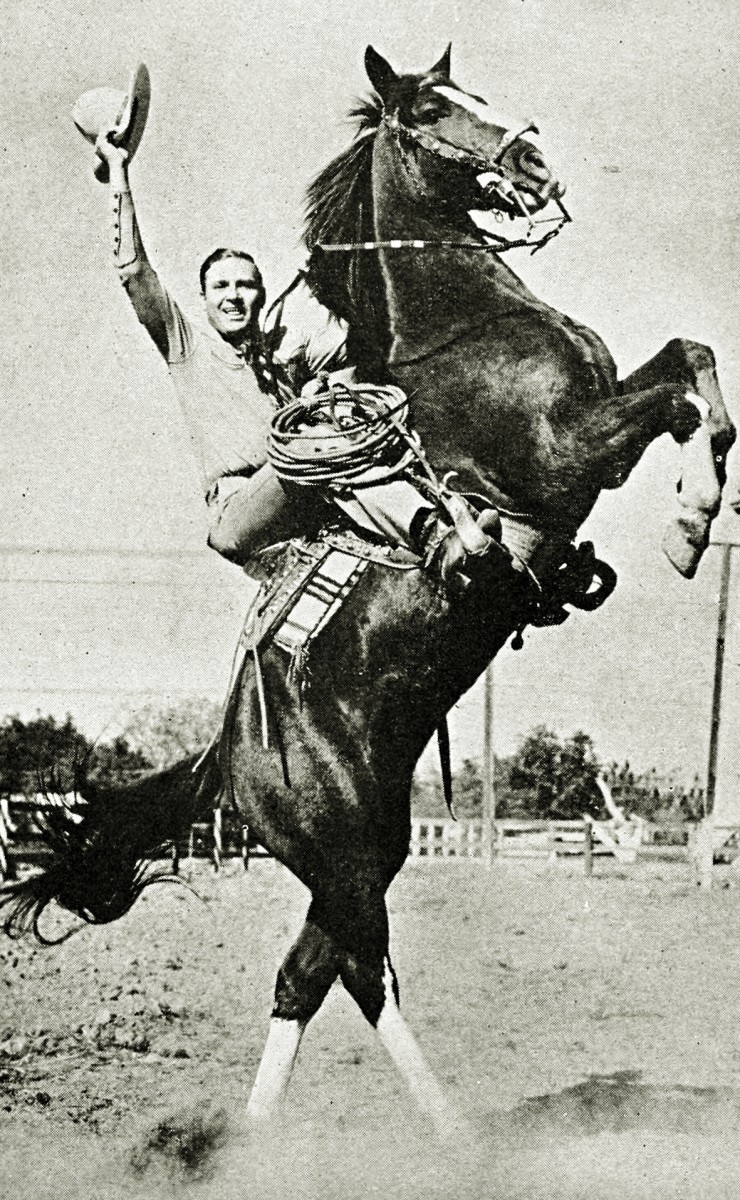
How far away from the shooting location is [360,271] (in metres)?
4.96

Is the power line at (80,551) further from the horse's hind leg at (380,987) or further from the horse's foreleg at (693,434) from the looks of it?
the horse's foreleg at (693,434)

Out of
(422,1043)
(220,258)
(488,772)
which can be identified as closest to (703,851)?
(488,772)

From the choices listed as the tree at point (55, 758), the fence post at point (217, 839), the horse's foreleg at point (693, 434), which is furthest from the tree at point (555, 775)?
the tree at point (55, 758)

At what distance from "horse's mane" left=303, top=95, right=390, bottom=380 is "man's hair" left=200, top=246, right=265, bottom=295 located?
0.19m

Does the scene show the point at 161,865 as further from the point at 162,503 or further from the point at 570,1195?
the point at 570,1195

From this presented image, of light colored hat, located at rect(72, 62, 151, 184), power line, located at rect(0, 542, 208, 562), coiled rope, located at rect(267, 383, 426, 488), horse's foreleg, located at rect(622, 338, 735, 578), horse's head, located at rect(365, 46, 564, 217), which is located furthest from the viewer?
power line, located at rect(0, 542, 208, 562)

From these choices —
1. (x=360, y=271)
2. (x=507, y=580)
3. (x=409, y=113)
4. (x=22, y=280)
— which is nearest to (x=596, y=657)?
(x=507, y=580)

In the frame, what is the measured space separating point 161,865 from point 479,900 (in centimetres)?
110

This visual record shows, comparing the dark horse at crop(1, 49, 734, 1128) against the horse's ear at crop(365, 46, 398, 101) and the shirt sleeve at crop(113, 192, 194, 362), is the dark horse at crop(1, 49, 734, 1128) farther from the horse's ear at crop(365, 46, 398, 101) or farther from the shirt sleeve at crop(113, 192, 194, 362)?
the shirt sleeve at crop(113, 192, 194, 362)

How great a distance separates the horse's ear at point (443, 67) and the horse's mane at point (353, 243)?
243 mm

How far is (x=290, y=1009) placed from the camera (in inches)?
191

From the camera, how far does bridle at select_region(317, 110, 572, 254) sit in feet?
15.4

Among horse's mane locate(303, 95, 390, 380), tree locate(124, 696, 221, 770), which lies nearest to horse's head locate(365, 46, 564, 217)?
horse's mane locate(303, 95, 390, 380)

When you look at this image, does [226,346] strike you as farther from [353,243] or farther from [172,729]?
[172,729]
